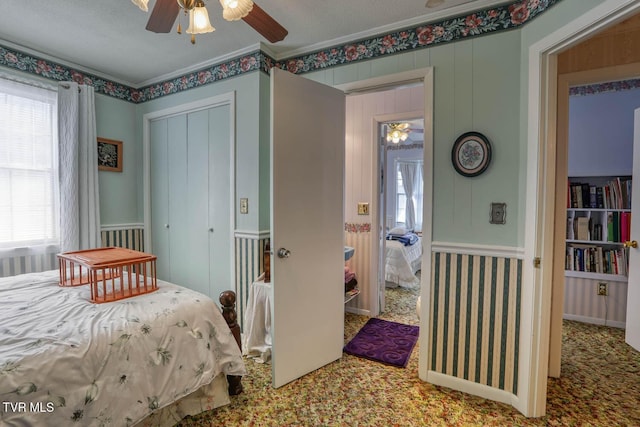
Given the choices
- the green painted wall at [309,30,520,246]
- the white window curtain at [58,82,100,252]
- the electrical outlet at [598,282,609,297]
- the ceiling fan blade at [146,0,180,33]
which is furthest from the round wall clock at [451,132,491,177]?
the white window curtain at [58,82,100,252]

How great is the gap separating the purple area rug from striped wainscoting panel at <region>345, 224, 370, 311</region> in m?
0.29

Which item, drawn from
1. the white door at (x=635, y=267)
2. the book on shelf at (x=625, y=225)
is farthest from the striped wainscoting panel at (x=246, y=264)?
the book on shelf at (x=625, y=225)


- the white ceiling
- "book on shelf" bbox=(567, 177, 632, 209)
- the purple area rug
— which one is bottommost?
the purple area rug

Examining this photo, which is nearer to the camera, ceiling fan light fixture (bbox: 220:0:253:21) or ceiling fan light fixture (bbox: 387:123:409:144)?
ceiling fan light fixture (bbox: 220:0:253:21)

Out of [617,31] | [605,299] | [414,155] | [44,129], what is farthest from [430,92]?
[414,155]

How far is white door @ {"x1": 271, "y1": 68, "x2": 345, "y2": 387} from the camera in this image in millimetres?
1915

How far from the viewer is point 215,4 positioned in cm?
190

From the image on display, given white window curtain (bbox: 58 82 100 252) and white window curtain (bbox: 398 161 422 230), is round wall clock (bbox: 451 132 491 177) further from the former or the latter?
white window curtain (bbox: 398 161 422 230)

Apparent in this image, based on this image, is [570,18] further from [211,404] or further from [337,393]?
[211,404]

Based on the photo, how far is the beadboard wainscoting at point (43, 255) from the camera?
8.13ft

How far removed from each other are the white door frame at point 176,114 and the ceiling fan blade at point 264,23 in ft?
3.76

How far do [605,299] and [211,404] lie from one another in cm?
362

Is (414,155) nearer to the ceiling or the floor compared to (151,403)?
nearer to the ceiling

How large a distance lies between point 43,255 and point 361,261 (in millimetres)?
2992
